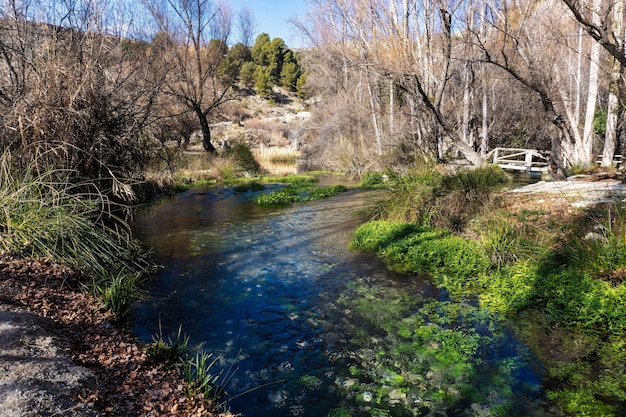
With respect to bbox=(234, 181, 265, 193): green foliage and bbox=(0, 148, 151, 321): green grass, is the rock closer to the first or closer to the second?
bbox=(0, 148, 151, 321): green grass

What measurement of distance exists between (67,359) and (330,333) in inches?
104

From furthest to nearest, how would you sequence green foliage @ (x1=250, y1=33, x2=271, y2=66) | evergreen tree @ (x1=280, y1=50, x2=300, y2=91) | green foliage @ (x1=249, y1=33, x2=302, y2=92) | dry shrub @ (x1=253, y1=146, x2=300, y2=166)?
green foliage @ (x1=250, y1=33, x2=271, y2=66) < evergreen tree @ (x1=280, y1=50, x2=300, y2=91) < green foliage @ (x1=249, y1=33, x2=302, y2=92) < dry shrub @ (x1=253, y1=146, x2=300, y2=166)

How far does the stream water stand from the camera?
369cm

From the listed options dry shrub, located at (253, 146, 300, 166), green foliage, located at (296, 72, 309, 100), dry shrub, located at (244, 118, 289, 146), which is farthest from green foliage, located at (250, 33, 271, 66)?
dry shrub, located at (253, 146, 300, 166)

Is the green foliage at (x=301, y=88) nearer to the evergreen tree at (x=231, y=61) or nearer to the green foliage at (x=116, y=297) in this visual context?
the evergreen tree at (x=231, y=61)

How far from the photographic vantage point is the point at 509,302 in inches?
210

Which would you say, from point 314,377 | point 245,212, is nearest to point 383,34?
point 245,212

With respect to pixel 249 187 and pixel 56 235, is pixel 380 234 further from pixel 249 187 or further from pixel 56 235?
pixel 249 187

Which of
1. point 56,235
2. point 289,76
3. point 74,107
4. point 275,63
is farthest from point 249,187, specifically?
point 275,63

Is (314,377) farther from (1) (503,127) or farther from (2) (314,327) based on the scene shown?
(1) (503,127)

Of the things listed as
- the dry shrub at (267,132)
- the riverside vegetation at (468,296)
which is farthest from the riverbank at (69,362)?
the dry shrub at (267,132)

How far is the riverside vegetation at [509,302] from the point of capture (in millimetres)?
3830

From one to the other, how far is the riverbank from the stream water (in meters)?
0.71

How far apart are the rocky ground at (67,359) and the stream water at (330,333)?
28.9 inches
